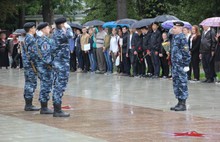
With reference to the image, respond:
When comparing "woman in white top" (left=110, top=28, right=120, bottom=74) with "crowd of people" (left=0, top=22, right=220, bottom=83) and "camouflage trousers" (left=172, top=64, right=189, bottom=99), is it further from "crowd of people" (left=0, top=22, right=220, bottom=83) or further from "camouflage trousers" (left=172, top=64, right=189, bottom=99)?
"camouflage trousers" (left=172, top=64, right=189, bottom=99)

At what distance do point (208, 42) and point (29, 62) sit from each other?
825cm

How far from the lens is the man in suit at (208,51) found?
19.8 m

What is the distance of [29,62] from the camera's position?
43.6 feet

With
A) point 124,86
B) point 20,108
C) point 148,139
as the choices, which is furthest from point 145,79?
point 148,139

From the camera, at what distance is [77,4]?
55.1 m

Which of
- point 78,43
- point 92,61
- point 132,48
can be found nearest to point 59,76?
point 132,48

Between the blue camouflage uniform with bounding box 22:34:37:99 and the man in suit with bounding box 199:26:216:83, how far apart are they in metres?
8.05

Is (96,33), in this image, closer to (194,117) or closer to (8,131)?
(194,117)

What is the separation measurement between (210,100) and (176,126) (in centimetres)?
426

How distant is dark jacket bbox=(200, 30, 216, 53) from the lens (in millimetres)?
19812

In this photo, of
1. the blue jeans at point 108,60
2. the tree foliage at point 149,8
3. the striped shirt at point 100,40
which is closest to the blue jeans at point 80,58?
the striped shirt at point 100,40

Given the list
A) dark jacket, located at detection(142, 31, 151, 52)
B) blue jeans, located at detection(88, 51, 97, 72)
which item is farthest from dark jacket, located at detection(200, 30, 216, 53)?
blue jeans, located at detection(88, 51, 97, 72)

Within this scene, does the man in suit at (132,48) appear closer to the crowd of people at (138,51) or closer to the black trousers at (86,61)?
the crowd of people at (138,51)

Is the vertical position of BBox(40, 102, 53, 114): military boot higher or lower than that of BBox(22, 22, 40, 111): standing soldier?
lower
